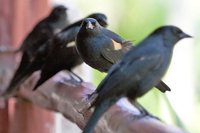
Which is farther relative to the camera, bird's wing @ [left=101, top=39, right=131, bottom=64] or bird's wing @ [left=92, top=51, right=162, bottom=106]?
bird's wing @ [left=101, top=39, right=131, bottom=64]

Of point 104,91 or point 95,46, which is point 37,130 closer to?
point 95,46

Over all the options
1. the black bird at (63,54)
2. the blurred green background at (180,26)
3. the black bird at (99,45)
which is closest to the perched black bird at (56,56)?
the black bird at (63,54)

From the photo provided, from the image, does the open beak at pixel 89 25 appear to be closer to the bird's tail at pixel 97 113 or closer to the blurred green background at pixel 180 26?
the bird's tail at pixel 97 113

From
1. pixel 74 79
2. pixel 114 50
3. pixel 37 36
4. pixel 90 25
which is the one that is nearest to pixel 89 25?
pixel 90 25

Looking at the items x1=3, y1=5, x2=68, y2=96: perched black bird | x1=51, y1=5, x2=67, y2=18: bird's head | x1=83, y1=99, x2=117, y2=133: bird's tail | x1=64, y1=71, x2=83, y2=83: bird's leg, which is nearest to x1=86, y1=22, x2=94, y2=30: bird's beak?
x1=64, y1=71, x2=83, y2=83: bird's leg

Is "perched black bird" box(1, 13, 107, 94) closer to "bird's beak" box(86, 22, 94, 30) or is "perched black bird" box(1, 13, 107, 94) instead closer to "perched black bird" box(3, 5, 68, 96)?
"perched black bird" box(3, 5, 68, 96)

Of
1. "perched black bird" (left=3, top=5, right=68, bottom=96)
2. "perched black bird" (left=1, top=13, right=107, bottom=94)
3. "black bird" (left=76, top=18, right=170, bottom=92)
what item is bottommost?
"perched black bird" (left=3, top=5, right=68, bottom=96)

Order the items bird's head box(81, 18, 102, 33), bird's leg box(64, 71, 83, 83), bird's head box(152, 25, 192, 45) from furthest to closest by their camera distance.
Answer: bird's leg box(64, 71, 83, 83), bird's head box(81, 18, 102, 33), bird's head box(152, 25, 192, 45)

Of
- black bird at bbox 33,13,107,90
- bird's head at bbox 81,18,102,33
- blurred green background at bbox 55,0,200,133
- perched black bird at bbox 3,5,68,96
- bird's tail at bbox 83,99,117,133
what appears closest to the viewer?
bird's tail at bbox 83,99,117,133

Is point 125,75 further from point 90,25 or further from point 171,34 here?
point 90,25
